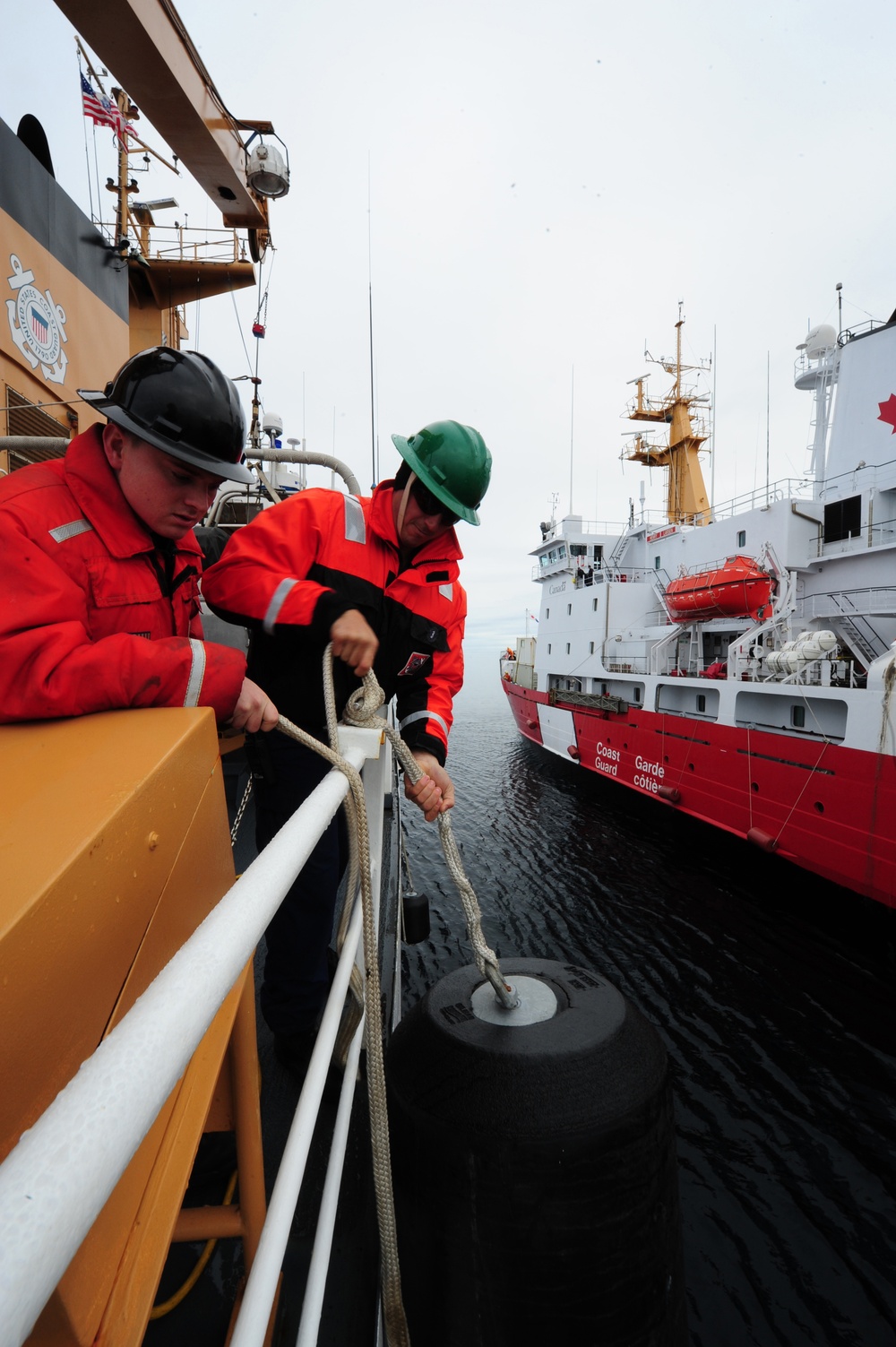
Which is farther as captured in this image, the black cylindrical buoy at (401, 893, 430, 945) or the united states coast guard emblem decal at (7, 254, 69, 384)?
the united states coast guard emblem decal at (7, 254, 69, 384)

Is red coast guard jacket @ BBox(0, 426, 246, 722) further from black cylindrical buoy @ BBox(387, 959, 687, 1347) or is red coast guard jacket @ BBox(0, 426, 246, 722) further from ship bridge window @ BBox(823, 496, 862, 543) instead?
ship bridge window @ BBox(823, 496, 862, 543)

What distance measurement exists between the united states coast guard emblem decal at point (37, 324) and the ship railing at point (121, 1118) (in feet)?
16.9

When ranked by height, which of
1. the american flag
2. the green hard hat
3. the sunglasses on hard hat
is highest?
the american flag

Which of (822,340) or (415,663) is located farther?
(822,340)

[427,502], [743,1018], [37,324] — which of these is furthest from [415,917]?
[743,1018]

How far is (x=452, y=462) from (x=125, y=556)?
3.51 feet

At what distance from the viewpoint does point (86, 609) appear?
1250 mm

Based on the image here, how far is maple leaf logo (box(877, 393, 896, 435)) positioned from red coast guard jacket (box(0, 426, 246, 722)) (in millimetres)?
13136

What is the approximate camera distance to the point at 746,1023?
20.4 feet

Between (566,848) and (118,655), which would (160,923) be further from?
(566,848)

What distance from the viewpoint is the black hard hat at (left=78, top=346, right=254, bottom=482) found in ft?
4.34

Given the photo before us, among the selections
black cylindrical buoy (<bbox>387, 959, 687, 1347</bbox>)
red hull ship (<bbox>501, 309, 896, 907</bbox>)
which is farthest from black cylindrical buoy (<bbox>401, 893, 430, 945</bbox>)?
red hull ship (<bbox>501, 309, 896, 907</bbox>)

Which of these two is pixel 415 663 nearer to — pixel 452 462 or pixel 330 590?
pixel 330 590

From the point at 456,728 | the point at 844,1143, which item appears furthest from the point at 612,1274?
the point at 456,728
